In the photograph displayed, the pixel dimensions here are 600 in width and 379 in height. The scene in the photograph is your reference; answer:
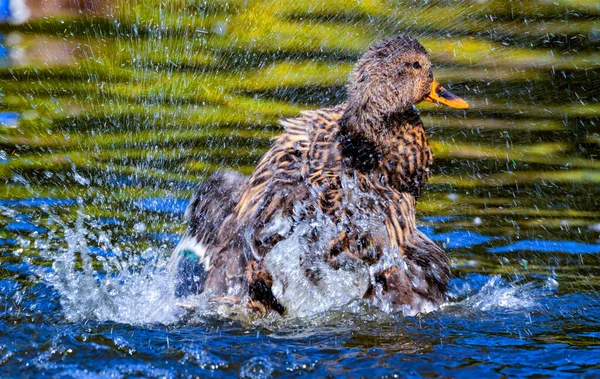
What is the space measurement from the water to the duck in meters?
0.10

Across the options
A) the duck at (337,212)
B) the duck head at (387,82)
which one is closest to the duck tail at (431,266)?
the duck at (337,212)

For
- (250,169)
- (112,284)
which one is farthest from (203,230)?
(250,169)

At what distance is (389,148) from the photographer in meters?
4.88

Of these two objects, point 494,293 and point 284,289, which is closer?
point 284,289

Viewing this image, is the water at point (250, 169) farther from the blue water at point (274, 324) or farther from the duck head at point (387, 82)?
the duck head at point (387, 82)

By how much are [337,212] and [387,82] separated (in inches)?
37.5

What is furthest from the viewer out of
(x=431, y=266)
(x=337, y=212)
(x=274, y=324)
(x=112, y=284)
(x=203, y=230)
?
(x=112, y=284)

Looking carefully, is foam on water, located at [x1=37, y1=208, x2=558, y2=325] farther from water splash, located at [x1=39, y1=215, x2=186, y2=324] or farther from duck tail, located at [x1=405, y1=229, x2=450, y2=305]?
duck tail, located at [x1=405, y1=229, x2=450, y2=305]

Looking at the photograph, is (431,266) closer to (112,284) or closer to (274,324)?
(274,324)

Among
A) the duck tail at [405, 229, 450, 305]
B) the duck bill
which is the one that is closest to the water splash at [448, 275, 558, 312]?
the duck tail at [405, 229, 450, 305]

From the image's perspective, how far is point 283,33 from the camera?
809cm

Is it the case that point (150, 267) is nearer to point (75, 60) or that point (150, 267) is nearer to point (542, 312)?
point (542, 312)

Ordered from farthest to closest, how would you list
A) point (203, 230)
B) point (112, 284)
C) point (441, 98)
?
point (441, 98) → point (112, 284) → point (203, 230)

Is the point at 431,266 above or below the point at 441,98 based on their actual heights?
below
